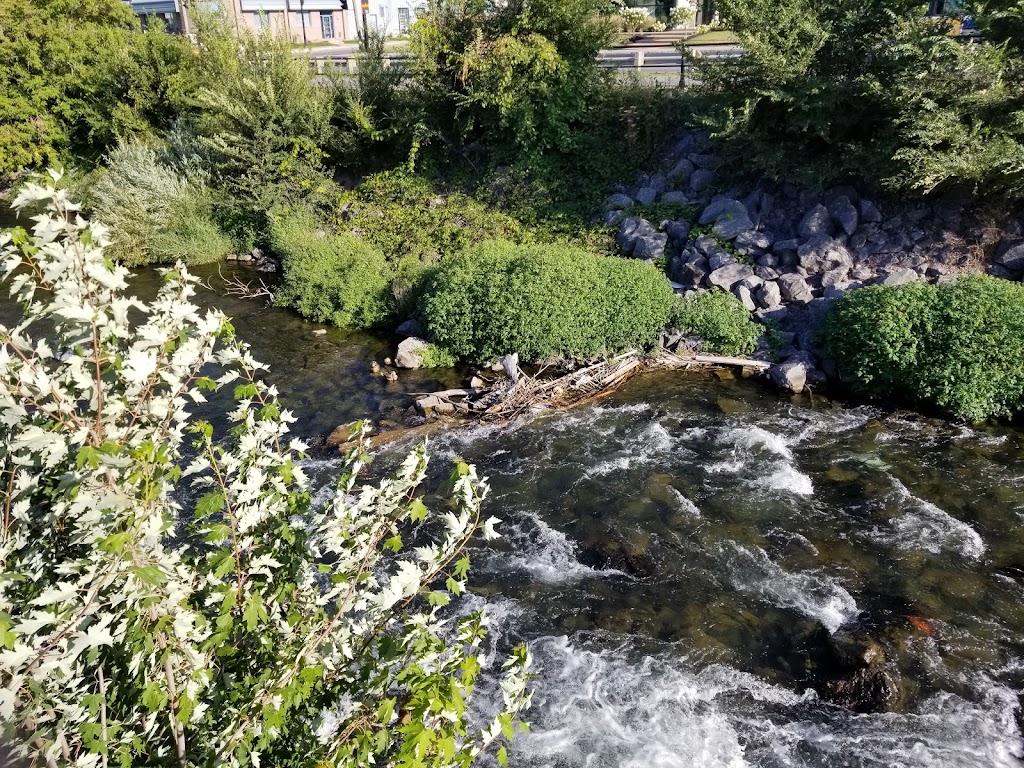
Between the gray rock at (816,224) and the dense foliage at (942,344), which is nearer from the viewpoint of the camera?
the dense foliage at (942,344)

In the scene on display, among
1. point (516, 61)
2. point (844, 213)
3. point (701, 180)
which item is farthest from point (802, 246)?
point (516, 61)

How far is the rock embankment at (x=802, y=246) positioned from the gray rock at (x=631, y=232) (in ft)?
0.08

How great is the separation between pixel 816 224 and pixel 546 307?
6066 mm

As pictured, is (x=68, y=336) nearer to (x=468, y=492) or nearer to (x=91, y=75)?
(x=468, y=492)

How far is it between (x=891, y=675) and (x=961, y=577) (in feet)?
6.36

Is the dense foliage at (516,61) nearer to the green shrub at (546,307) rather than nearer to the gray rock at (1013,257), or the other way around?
the green shrub at (546,307)

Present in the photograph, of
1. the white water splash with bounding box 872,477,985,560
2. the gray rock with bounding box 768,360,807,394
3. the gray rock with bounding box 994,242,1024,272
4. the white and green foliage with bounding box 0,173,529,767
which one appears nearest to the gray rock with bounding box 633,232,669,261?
the gray rock with bounding box 768,360,807,394

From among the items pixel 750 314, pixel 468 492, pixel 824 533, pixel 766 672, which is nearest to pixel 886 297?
pixel 750 314

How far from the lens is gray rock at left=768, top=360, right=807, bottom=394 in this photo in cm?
1217

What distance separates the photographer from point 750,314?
44.9ft

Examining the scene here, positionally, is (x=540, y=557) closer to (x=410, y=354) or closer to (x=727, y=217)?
(x=410, y=354)

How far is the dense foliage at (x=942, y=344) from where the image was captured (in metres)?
11.0

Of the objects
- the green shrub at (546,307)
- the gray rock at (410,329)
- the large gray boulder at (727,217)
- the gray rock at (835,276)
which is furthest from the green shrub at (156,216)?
the gray rock at (835,276)

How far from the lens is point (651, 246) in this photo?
15195mm
